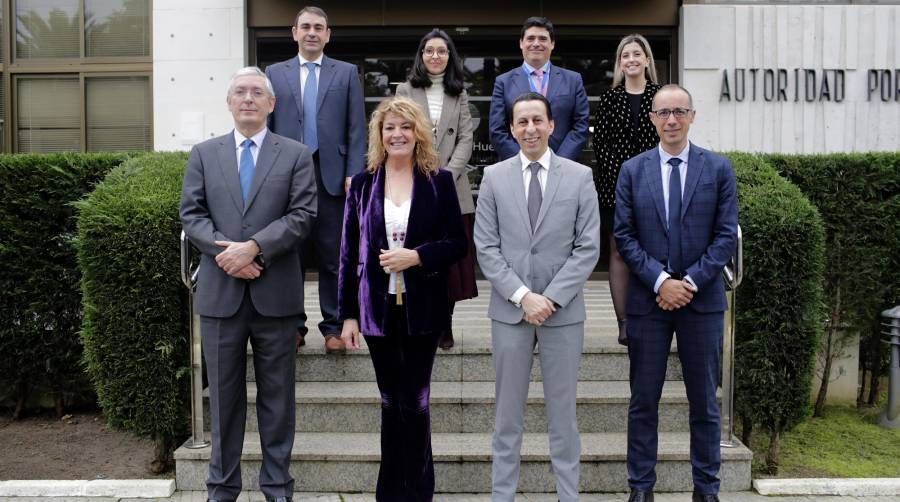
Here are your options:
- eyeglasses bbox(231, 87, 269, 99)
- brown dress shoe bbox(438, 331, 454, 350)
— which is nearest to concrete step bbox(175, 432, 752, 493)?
brown dress shoe bbox(438, 331, 454, 350)

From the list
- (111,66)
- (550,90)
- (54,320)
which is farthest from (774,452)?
(111,66)

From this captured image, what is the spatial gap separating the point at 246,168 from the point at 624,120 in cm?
242

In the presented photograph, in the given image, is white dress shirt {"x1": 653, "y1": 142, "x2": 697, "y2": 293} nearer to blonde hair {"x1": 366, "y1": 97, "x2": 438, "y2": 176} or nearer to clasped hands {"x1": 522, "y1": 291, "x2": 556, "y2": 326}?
clasped hands {"x1": 522, "y1": 291, "x2": 556, "y2": 326}

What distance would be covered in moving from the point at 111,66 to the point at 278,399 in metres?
6.67

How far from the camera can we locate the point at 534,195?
413 centimetres

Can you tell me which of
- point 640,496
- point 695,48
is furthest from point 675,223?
point 695,48

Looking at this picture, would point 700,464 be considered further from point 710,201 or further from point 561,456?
point 710,201

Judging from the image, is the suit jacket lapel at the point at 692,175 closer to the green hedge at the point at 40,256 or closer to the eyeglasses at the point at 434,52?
the eyeglasses at the point at 434,52

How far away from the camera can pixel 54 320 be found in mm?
6051

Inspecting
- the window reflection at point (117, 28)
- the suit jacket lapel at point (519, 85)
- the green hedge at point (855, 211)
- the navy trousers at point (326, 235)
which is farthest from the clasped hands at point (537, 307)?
the window reflection at point (117, 28)

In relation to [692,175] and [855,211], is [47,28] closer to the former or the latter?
[692,175]

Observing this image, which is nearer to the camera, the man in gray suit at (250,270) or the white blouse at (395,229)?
the white blouse at (395,229)

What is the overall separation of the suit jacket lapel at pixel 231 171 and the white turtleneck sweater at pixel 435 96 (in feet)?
4.90

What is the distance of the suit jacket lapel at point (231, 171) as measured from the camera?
4.14 m
